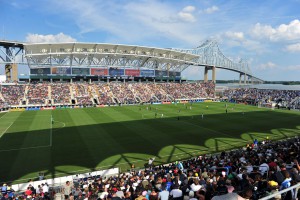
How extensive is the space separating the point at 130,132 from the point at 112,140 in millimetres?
4622

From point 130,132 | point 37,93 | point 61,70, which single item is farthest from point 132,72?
point 130,132

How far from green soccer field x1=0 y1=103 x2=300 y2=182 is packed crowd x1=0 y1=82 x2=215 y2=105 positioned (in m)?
22.7

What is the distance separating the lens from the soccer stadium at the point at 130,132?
37.7 feet

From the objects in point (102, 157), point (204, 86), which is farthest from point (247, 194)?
point (204, 86)

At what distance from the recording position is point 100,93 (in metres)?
76.3

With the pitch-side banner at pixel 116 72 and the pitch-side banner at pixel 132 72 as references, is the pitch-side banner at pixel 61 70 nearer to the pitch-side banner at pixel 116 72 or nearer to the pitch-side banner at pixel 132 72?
the pitch-side banner at pixel 116 72

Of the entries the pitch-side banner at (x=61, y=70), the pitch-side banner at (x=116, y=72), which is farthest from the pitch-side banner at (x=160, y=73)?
the pitch-side banner at (x=61, y=70)

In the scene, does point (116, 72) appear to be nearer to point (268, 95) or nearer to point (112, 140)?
point (268, 95)

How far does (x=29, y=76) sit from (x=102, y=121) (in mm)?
45657

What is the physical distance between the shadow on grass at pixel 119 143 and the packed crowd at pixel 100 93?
32.4 metres

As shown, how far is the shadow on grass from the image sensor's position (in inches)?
902

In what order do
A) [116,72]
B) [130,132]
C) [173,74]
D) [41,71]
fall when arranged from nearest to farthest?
[130,132], [41,71], [116,72], [173,74]

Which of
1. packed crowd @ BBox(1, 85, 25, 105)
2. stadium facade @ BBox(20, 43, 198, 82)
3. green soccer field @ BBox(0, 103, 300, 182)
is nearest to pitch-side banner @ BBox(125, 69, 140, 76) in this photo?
stadium facade @ BBox(20, 43, 198, 82)

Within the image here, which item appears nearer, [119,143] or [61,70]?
[119,143]
